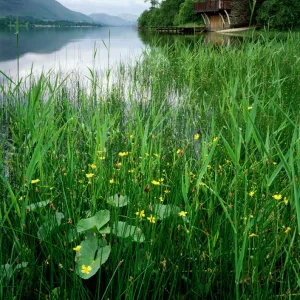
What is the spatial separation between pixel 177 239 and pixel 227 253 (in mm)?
233

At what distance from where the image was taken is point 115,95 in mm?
4898

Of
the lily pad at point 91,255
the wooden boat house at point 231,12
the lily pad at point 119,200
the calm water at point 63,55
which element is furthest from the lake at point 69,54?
the wooden boat house at point 231,12

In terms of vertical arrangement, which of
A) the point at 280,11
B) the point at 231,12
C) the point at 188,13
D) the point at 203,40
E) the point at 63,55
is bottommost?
the point at 63,55

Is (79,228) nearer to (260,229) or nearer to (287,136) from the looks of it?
(260,229)

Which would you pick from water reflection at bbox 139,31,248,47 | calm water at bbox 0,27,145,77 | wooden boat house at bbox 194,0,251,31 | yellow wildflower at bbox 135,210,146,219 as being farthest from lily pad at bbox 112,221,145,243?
wooden boat house at bbox 194,0,251,31

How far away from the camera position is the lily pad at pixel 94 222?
1443 millimetres

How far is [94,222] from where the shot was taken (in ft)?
4.87

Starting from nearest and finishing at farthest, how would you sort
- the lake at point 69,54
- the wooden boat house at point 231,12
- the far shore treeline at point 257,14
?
the lake at point 69,54, the far shore treeline at point 257,14, the wooden boat house at point 231,12

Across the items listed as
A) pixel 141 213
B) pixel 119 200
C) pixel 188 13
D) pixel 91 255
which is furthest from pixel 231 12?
pixel 91 255

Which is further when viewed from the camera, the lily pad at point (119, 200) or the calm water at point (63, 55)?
the calm water at point (63, 55)

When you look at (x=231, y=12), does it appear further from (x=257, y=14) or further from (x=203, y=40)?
(x=203, y=40)

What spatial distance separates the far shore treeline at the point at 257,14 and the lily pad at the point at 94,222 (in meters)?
7.26

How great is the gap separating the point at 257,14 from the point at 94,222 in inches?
1246

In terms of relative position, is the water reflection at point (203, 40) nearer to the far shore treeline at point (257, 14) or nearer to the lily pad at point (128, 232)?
the far shore treeline at point (257, 14)
